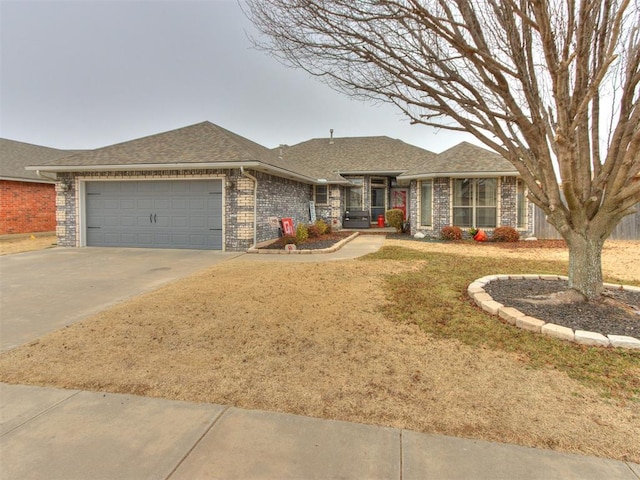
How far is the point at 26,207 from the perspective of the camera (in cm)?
1574

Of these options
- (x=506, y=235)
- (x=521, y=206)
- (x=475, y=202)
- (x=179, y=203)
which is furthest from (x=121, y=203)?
(x=521, y=206)

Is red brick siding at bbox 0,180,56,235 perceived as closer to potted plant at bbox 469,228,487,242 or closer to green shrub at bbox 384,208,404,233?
green shrub at bbox 384,208,404,233

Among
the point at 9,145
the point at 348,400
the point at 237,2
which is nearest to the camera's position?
the point at 348,400

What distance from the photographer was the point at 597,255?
192 inches

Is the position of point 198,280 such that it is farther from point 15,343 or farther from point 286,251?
point 286,251

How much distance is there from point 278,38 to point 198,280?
443 cm

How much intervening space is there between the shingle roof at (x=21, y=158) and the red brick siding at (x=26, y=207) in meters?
0.43

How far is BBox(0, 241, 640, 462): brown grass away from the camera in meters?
2.45

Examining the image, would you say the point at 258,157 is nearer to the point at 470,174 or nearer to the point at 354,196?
the point at 470,174

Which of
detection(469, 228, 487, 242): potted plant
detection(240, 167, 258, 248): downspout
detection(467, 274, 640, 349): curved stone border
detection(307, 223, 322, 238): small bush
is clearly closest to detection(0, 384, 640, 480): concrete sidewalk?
detection(467, 274, 640, 349): curved stone border

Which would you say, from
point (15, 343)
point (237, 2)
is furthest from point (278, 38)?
point (15, 343)

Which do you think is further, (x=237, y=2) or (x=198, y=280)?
(x=198, y=280)

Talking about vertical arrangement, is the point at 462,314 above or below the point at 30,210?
below

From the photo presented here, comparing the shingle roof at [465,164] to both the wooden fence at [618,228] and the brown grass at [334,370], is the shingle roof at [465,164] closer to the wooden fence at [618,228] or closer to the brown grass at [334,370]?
the wooden fence at [618,228]
